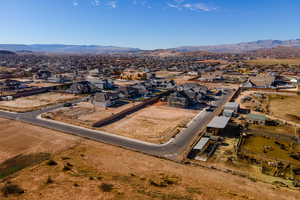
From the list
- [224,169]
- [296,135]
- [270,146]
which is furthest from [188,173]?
[296,135]

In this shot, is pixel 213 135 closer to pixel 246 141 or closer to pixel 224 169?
pixel 246 141

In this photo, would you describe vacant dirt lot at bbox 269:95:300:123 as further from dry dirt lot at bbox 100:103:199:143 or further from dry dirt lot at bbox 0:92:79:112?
dry dirt lot at bbox 0:92:79:112

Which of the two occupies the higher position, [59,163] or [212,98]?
[212,98]

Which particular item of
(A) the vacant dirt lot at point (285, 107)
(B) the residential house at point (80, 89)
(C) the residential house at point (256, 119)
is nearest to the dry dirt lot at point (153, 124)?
(C) the residential house at point (256, 119)

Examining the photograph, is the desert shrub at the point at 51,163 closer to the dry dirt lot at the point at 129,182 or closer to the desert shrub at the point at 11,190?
the dry dirt lot at the point at 129,182

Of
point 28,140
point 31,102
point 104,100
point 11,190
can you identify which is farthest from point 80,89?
point 11,190
